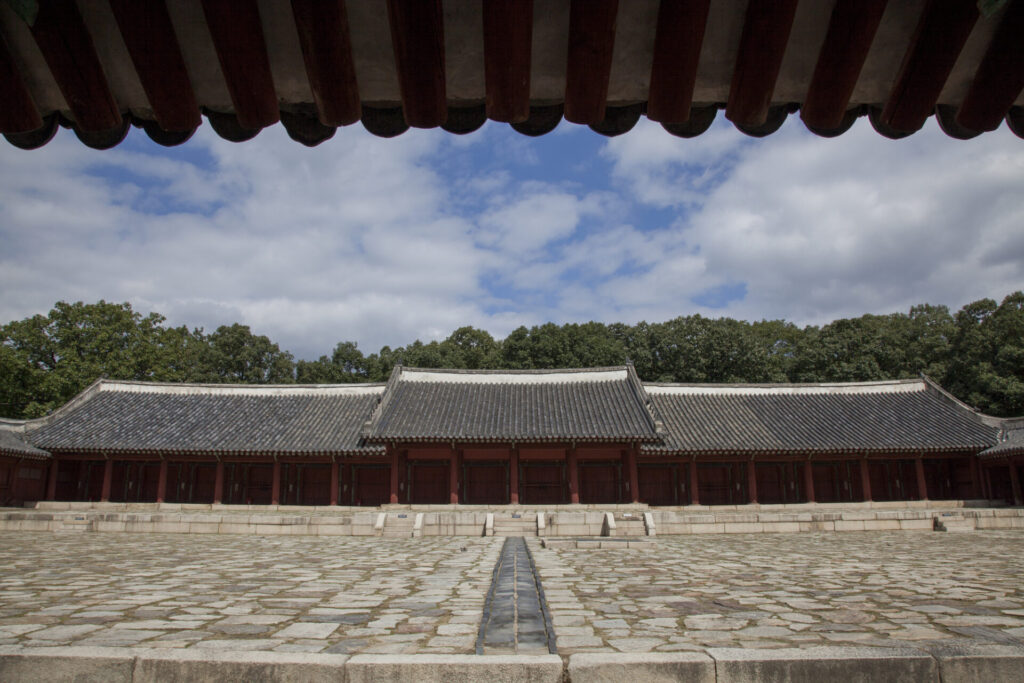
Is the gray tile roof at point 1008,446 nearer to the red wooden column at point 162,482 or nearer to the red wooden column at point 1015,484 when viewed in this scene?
the red wooden column at point 1015,484

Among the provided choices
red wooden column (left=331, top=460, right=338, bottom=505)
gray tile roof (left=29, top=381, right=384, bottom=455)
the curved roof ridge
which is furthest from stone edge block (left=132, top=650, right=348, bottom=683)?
the curved roof ridge

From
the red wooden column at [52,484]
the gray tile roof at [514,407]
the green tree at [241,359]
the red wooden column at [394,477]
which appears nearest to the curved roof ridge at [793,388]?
the gray tile roof at [514,407]

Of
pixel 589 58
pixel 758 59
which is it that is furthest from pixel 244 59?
pixel 758 59

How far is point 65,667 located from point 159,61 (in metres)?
3.58

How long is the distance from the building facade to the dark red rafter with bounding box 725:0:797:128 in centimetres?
2079

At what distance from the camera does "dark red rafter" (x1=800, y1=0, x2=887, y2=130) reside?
3113mm

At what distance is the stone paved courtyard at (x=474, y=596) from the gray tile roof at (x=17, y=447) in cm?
1367

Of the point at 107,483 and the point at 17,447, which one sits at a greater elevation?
the point at 17,447

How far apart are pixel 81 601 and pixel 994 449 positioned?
3064cm

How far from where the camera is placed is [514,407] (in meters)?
27.5

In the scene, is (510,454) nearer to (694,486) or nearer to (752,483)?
(694,486)

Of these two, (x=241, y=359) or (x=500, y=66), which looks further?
(x=241, y=359)

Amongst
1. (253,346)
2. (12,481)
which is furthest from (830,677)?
(253,346)

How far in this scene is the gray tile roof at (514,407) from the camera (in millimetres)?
24125
